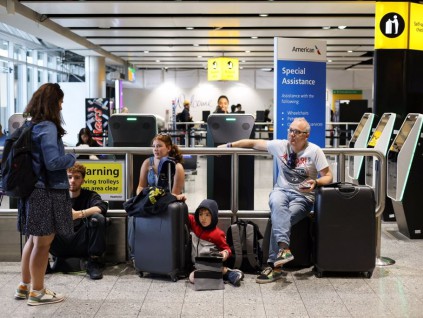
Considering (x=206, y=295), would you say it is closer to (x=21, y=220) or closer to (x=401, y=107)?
(x=21, y=220)

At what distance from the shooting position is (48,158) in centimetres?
388

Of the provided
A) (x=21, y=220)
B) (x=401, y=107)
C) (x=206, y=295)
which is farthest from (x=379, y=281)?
(x=401, y=107)

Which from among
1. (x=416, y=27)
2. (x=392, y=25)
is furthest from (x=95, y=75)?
(x=416, y=27)

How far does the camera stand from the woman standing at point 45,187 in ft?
12.9

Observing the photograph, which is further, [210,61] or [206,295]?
[210,61]

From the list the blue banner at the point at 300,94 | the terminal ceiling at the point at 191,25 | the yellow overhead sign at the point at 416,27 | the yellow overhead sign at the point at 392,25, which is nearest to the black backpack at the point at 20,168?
the blue banner at the point at 300,94

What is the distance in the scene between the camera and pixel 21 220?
4.03 meters

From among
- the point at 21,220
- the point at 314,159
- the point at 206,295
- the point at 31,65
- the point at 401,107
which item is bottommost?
the point at 206,295

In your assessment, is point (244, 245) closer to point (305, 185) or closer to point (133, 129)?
point (305, 185)

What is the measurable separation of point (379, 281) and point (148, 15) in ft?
30.6

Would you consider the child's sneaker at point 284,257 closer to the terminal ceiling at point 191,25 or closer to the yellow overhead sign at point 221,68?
the terminal ceiling at point 191,25

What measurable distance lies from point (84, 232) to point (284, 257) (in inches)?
63.3

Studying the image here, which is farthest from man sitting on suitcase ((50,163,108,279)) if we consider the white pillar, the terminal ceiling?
the white pillar

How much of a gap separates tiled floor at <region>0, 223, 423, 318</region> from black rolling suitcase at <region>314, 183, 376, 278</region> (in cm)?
15
